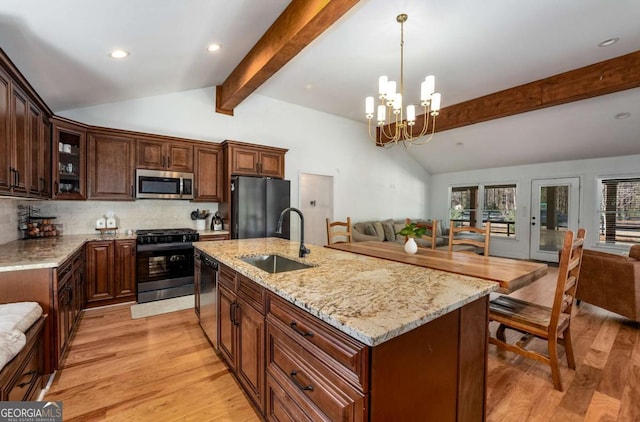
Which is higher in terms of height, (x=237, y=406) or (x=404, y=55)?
(x=404, y=55)

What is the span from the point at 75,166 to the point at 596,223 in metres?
8.98

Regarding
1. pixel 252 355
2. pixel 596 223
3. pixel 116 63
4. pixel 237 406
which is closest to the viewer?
pixel 252 355

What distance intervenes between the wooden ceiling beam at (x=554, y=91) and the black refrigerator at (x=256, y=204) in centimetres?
356

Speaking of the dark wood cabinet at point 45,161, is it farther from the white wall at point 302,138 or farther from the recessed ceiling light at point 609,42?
the recessed ceiling light at point 609,42

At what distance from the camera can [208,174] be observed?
4.23 meters

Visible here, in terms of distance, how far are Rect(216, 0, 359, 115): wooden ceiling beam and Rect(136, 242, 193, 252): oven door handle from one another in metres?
2.14

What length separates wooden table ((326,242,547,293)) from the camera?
1877 mm

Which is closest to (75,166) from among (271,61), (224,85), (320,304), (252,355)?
(224,85)

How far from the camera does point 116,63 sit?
277cm

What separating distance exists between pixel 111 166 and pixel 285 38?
2684mm

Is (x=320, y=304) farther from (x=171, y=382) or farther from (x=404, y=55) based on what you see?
(x=404, y=55)

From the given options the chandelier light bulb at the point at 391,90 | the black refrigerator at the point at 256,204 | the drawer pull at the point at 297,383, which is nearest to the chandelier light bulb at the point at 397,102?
the chandelier light bulb at the point at 391,90

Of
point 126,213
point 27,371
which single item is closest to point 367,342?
point 27,371

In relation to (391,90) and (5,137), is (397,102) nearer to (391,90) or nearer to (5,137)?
(391,90)
